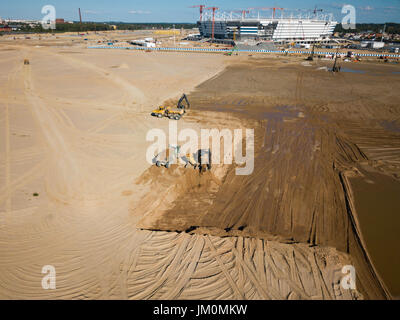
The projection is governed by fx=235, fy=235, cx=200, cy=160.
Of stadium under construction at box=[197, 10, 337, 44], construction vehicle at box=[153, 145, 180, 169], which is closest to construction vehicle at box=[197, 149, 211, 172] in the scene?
construction vehicle at box=[153, 145, 180, 169]

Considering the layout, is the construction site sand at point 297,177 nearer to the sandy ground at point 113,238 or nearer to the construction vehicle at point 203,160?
the sandy ground at point 113,238

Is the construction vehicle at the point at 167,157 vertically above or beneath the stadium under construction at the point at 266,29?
beneath

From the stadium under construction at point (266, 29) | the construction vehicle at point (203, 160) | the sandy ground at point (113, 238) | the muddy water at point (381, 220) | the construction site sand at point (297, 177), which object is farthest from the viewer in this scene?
the stadium under construction at point (266, 29)

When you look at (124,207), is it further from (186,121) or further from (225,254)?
(186,121)

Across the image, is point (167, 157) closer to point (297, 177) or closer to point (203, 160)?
point (203, 160)

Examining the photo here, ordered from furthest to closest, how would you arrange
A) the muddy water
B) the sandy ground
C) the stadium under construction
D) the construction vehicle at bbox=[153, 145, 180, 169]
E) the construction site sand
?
the stadium under construction → the construction vehicle at bbox=[153, 145, 180, 169] → the construction site sand → the muddy water → the sandy ground

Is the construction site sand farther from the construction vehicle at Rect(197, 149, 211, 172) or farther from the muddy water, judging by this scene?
the construction vehicle at Rect(197, 149, 211, 172)

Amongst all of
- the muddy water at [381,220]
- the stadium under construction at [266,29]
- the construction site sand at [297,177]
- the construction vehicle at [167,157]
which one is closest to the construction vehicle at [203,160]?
the construction site sand at [297,177]
